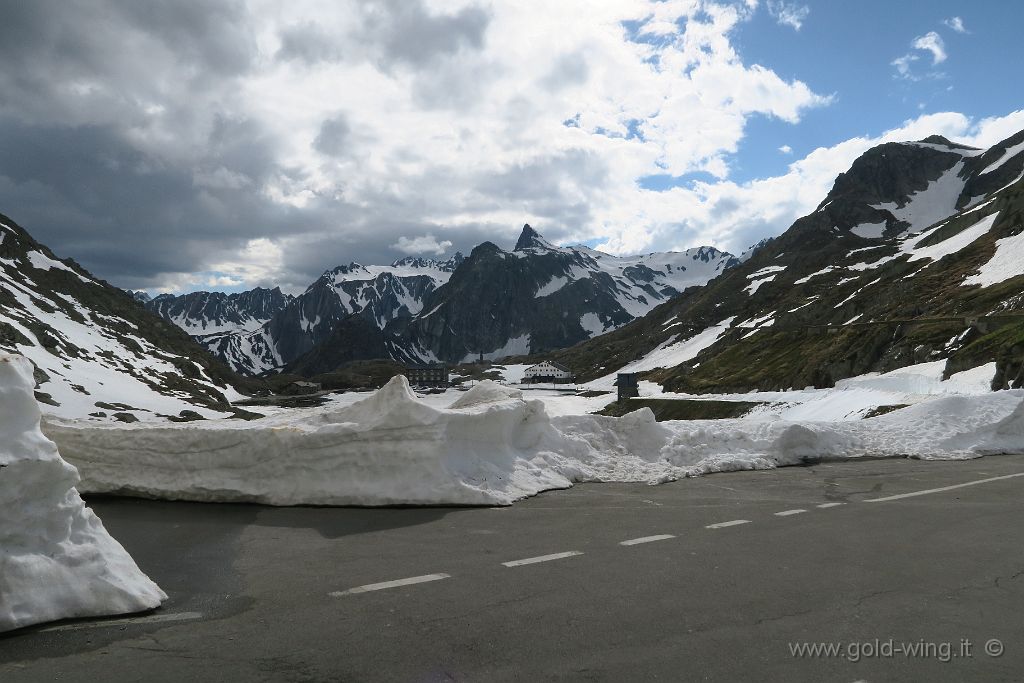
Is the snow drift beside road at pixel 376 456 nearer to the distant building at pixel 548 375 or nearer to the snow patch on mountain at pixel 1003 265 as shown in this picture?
the snow patch on mountain at pixel 1003 265

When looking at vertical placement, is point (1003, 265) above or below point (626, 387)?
above

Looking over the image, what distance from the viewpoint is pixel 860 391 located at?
144ft

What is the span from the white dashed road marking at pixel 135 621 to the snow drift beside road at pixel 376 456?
5.37 m

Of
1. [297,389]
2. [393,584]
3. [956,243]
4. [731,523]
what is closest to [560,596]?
[393,584]

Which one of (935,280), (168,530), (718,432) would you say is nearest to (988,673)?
(168,530)

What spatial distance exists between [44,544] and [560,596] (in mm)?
5588

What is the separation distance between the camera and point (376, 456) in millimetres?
12453

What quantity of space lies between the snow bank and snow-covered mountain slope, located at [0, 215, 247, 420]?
217ft

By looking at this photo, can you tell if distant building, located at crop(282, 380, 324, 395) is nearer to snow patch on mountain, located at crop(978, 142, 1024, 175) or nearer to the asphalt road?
the asphalt road

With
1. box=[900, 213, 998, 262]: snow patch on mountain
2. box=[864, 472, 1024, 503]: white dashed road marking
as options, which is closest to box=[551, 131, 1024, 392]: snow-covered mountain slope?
box=[900, 213, 998, 262]: snow patch on mountain

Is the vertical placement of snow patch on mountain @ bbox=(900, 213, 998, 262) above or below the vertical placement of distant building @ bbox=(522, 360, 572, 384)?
above

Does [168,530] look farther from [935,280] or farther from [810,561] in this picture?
[935,280]

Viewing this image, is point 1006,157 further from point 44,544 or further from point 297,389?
point 44,544

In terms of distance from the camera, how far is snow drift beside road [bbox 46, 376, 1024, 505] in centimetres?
1226
